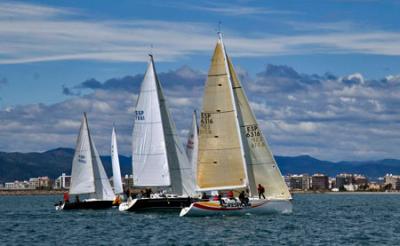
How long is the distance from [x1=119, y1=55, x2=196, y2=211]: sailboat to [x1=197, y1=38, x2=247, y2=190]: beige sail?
13.0m

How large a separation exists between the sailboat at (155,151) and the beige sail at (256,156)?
13.3 meters

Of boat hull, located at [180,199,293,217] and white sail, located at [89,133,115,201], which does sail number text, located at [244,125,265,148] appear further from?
white sail, located at [89,133,115,201]

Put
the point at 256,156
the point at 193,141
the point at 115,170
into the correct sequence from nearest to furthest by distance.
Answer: the point at 256,156, the point at 193,141, the point at 115,170

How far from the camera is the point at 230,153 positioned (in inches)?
2778

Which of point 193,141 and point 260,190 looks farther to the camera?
point 193,141

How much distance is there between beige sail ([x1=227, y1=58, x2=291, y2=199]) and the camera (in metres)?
71.6

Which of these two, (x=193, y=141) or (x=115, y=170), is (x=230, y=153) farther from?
(x=115, y=170)

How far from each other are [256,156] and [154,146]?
15.0 m

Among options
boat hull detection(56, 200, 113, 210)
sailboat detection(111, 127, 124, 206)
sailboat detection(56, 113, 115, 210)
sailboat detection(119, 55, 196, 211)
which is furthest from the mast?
sailboat detection(119, 55, 196, 211)

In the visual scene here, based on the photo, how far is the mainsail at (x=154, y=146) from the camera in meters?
83.9

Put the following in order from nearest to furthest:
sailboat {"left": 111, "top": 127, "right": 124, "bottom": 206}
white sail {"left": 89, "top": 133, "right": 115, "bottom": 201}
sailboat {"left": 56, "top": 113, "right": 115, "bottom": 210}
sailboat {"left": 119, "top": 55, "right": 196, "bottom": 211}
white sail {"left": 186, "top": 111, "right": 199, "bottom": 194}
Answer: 1. sailboat {"left": 119, "top": 55, "right": 196, "bottom": 211}
2. white sail {"left": 186, "top": 111, "right": 199, "bottom": 194}
3. sailboat {"left": 56, "top": 113, "right": 115, "bottom": 210}
4. white sail {"left": 89, "top": 133, "right": 115, "bottom": 201}
5. sailboat {"left": 111, "top": 127, "right": 124, "bottom": 206}

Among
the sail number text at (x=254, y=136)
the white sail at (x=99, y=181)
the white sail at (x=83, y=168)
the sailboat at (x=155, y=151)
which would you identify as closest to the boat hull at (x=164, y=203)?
the sailboat at (x=155, y=151)

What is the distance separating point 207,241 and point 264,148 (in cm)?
1633

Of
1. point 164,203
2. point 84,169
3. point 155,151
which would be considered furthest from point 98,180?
point 164,203
